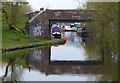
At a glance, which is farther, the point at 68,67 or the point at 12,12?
the point at 12,12

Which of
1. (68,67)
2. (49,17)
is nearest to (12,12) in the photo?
(49,17)

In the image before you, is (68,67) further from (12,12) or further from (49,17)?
(49,17)

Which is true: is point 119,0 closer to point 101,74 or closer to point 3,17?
point 101,74

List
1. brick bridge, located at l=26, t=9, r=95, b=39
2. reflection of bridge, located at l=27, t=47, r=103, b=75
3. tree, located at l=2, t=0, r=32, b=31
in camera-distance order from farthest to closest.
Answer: brick bridge, located at l=26, t=9, r=95, b=39 → tree, located at l=2, t=0, r=32, b=31 → reflection of bridge, located at l=27, t=47, r=103, b=75

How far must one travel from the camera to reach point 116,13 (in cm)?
2148

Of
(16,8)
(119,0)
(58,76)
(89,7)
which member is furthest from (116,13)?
(16,8)

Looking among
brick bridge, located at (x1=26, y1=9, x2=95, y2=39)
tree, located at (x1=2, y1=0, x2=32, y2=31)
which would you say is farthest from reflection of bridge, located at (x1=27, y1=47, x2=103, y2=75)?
brick bridge, located at (x1=26, y1=9, x2=95, y2=39)

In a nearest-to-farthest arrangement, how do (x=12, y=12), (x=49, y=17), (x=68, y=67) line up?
(x=68, y=67) → (x=12, y=12) → (x=49, y=17)

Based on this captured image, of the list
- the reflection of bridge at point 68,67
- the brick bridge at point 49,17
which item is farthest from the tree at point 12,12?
the reflection of bridge at point 68,67

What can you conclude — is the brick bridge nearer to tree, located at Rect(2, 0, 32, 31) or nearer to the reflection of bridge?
tree, located at Rect(2, 0, 32, 31)

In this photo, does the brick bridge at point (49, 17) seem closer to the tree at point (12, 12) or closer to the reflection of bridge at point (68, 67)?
the tree at point (12, 12)

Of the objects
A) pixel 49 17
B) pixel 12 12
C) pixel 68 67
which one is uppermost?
pixel 12 12

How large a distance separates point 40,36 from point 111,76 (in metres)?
35.4

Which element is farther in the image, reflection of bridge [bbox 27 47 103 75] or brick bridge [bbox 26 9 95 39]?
brick bridge [bbox 26 9 95 39]
